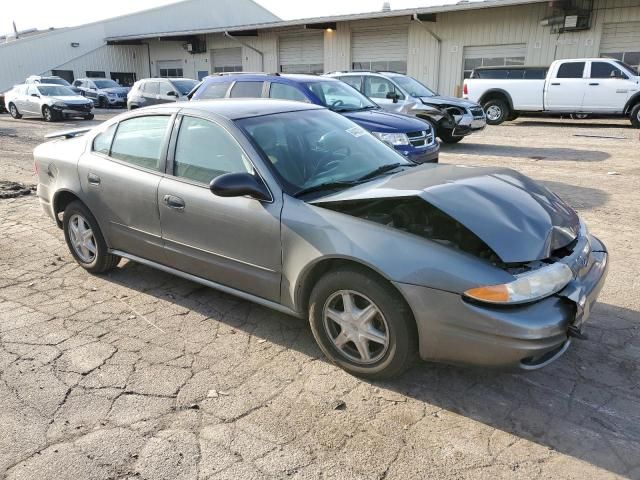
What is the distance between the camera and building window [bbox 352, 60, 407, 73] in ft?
86.1

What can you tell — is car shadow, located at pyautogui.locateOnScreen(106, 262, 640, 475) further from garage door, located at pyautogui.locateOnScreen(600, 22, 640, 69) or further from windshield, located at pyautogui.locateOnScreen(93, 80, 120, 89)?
windshield, located at pyautogui.locateOnScreen(93, 80, 120, 89)

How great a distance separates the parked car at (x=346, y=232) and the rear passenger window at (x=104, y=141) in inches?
0.7

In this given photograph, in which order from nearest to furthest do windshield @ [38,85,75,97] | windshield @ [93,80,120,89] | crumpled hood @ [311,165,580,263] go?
crumpled hood @ [311,165,580,263]
windshield @ [38,85,75,97]
windshield @ [93,80,120,89]

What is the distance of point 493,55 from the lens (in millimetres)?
23297

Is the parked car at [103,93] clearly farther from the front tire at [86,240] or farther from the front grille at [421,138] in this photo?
the front tire at [86,240]

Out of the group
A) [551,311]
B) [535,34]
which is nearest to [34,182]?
[551,311]

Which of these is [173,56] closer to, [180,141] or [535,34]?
[535,34]

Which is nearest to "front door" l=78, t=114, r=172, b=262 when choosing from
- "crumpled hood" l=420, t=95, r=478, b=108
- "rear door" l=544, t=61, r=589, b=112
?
"crumpled hood" l=420, t=95, r=478, b=108

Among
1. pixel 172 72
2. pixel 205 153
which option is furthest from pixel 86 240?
pixel 172 72

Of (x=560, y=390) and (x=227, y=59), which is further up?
(x=227, y=59)

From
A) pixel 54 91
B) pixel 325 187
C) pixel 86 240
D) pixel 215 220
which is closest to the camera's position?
pixel 325 187

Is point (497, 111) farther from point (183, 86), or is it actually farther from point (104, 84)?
point (104, 84)

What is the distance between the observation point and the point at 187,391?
A: 10.1 feet

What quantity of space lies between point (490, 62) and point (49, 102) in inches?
744
